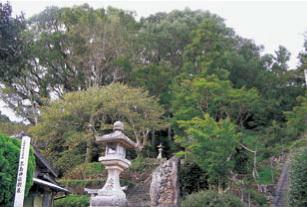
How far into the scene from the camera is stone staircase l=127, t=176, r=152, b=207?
49.8 ft

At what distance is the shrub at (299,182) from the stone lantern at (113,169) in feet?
14.0

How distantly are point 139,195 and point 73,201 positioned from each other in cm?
317

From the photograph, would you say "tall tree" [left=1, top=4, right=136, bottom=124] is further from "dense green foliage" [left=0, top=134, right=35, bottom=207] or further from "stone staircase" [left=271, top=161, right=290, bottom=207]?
"dense green foliage" [left=0, top=134, right=35, bottom=207]

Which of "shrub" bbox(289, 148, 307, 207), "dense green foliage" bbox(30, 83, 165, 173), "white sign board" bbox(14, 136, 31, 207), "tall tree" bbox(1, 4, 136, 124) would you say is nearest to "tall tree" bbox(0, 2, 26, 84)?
"white sign board" bbox(14, 136, 31, 207)

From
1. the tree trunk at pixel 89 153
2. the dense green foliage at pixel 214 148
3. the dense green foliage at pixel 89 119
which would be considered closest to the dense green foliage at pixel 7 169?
the dense green foliage at pixel 214 148

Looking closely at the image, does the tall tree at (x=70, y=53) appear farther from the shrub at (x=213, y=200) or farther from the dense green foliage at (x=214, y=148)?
the shrub at (x=213, y=200)

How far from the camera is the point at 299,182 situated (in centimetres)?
855

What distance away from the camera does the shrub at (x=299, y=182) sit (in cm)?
842

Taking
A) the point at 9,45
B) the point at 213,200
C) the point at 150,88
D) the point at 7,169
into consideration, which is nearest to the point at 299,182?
the point at 213,200

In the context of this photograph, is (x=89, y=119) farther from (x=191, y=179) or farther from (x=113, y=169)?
(x=113, y=169)

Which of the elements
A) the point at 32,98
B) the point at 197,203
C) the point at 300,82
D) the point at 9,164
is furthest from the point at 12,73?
the point at 300,82

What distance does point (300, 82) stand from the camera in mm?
24672

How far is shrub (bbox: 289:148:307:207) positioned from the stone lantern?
4.27 m

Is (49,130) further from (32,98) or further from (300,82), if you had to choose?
(300,82)
